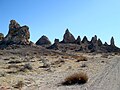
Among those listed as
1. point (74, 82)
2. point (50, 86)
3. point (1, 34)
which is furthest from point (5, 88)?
point (1, 34)

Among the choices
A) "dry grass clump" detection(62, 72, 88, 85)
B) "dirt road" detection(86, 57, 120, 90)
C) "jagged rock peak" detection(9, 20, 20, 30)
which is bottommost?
"dirt road" detection(86, 57, 120, 90)

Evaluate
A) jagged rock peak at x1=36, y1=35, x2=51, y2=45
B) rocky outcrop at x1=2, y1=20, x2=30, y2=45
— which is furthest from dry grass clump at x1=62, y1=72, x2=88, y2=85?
jagged rock peak at x1=36, y1=35, x2=51, y2=45

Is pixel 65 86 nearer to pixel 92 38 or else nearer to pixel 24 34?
pixel 24 34

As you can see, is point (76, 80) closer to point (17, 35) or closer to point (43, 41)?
point (17, 35)

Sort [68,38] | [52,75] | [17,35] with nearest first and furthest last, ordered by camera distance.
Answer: [52,75] → [17,35] → [68,38]

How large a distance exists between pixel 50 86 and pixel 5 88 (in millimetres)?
3162

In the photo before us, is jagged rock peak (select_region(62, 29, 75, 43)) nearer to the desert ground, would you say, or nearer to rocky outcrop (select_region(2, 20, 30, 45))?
rocky outcrop (select_region(2, 20, 30, 45))

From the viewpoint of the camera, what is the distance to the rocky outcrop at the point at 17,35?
94762mm

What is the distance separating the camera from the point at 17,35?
96.1 m

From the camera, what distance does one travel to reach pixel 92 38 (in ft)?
485

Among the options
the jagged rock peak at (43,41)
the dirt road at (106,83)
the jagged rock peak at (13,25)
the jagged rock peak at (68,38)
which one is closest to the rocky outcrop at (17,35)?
the jagged rock peak at (13,25)

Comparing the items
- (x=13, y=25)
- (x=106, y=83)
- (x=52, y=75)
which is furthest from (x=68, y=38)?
(x=106, y=83)

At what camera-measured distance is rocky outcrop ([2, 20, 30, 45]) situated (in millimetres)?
94762

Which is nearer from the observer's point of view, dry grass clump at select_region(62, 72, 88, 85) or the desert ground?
the desert ground
